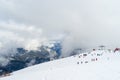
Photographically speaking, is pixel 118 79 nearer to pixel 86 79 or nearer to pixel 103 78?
pixel 103 78

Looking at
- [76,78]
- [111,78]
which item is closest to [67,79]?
[76,78]

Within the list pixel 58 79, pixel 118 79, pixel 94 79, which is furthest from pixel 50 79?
pixel 118 79

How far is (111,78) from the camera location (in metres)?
24.5

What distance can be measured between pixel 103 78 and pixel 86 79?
6.25 ft

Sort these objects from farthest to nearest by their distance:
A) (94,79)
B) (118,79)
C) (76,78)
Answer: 1. (76,78)
2. (94,79)
3. (118,79)

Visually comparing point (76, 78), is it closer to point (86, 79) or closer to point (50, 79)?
point (86, 79)

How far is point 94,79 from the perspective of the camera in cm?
2497

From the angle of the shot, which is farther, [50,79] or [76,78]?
[50,79]

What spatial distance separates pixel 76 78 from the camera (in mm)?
27766

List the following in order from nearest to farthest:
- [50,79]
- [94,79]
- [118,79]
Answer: [118,79] → [94,79] → [50,79]

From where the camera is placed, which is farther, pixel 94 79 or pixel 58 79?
pixel 58 79

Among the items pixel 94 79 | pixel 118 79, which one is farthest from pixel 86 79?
pixel 118 79

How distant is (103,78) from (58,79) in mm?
5891

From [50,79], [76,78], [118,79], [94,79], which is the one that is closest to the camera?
[118,79]
